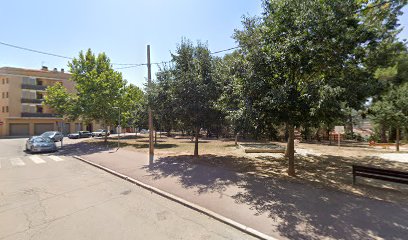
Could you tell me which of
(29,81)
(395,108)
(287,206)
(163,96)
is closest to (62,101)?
(163,96)

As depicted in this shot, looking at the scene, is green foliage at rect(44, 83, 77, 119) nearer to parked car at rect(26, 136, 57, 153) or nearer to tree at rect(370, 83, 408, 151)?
parked car at rect(26, 136, 57, 153)

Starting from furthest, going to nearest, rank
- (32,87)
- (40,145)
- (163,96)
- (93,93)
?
1. (32,87)
2. (93,93)
3. (40,145)
4. (163,96)

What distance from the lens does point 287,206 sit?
521 cm

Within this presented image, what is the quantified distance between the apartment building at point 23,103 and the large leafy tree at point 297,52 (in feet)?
134

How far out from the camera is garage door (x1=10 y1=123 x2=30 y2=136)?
3934cm

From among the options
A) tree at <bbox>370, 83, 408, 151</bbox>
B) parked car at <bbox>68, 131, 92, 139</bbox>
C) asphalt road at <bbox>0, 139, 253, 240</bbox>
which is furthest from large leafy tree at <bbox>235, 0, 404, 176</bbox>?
parked car at <bbox>68, 131, 92, 139</bbox>

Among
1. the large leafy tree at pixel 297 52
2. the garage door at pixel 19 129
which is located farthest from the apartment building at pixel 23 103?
the large leafy tree at pixel 297 52

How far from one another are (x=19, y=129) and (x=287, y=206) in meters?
51.4

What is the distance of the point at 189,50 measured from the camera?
452 inches

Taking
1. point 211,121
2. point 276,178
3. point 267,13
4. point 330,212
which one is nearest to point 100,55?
point 211,121

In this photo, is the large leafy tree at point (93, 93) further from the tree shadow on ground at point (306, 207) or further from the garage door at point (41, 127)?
the garage door at point (41, 127)

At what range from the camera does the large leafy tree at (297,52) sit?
6395 mm

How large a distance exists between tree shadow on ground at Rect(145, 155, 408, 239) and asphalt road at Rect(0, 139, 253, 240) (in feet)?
3.78

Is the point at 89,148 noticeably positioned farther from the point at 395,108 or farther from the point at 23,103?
the point at 23,103
